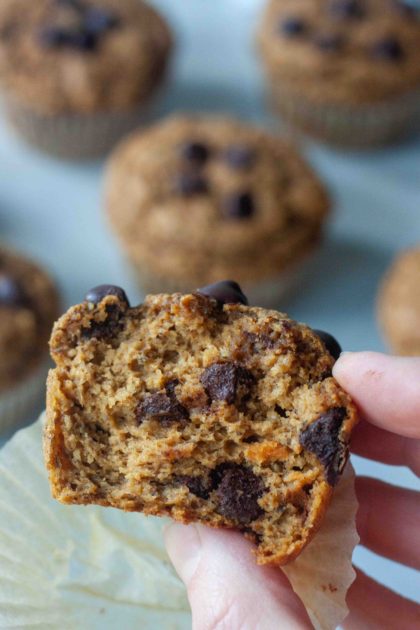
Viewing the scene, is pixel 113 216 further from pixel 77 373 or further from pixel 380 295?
pixel 77 373

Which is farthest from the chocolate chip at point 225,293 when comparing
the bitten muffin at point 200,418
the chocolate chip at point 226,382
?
the chocolate chip at point 226,382

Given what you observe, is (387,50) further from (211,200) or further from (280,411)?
(280,411)

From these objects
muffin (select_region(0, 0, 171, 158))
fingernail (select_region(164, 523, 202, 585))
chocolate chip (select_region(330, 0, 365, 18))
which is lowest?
fingernail (select_region(164, 523, 202, 585))

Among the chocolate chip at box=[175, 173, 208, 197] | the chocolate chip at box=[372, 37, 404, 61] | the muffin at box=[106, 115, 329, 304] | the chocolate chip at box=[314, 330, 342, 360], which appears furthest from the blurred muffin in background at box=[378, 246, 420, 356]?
the chocolate chip at box=[314, 330, 342, 360]

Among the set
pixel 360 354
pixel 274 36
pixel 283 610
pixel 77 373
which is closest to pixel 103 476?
pixel 77 373

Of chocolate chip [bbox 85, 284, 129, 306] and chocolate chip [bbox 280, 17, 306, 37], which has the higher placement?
chocolate chip [bbox 280, 17, 306, 37]

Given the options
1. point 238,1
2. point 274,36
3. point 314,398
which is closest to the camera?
point 314,398

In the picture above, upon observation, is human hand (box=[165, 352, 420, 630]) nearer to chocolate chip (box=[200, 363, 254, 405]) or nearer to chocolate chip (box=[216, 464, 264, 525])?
chocolate chip (box=[216, 464, 264, 525])
